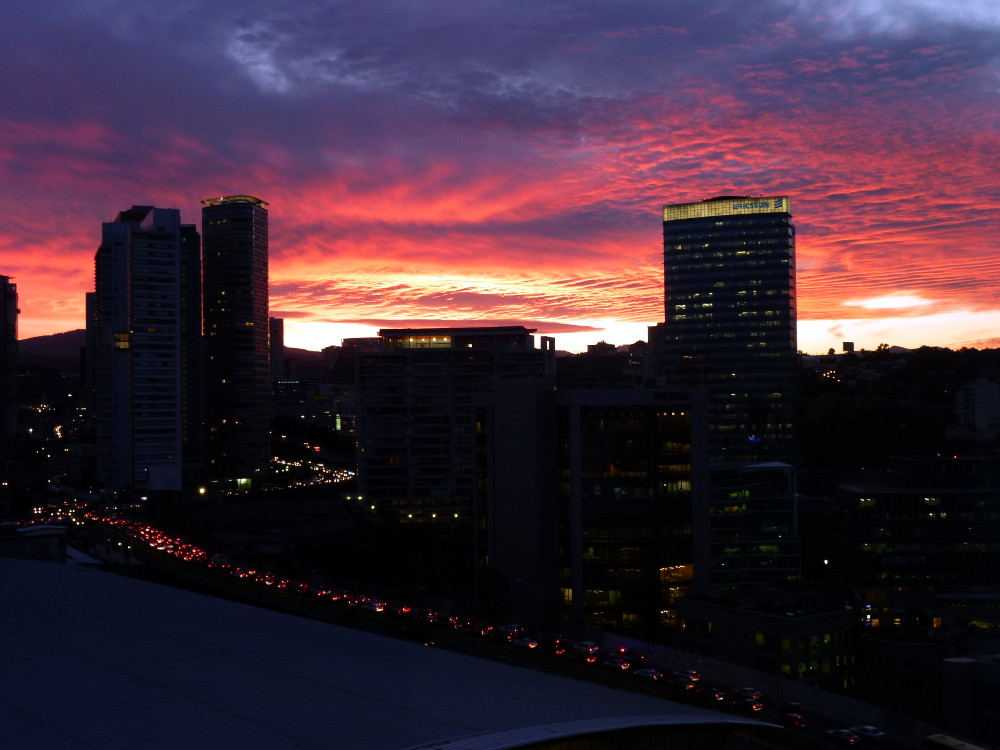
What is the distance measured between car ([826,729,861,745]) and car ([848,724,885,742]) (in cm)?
13

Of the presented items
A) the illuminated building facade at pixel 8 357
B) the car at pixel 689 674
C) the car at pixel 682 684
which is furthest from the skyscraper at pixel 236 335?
the car at pixel 682 684

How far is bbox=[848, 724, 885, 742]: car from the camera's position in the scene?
11773 mm

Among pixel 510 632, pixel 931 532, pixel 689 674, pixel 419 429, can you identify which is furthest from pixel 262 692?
pixel 419 429

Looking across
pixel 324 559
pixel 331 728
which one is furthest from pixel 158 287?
pixel 331 728

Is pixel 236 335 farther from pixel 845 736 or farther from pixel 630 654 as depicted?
pixel 845 736

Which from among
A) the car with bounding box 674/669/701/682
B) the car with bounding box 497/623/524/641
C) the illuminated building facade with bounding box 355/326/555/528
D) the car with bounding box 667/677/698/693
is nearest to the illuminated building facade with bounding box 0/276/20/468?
the illuminated building facade with bounding box 355/326/555/528

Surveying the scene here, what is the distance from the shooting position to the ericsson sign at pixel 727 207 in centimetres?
5775

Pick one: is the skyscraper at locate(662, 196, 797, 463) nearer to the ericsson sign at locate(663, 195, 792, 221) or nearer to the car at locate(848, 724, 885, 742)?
the ericsson sign at locate(663, 195, 792, 221)

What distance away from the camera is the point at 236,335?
62125mm

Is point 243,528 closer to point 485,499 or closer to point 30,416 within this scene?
point 485,499

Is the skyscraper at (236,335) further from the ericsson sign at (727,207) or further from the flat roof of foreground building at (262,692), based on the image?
the flat roof of foreground building at (262,692)

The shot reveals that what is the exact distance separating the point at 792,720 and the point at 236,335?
55.0m

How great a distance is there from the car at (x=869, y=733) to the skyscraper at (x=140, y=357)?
40749 mm

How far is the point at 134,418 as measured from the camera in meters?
47.4
